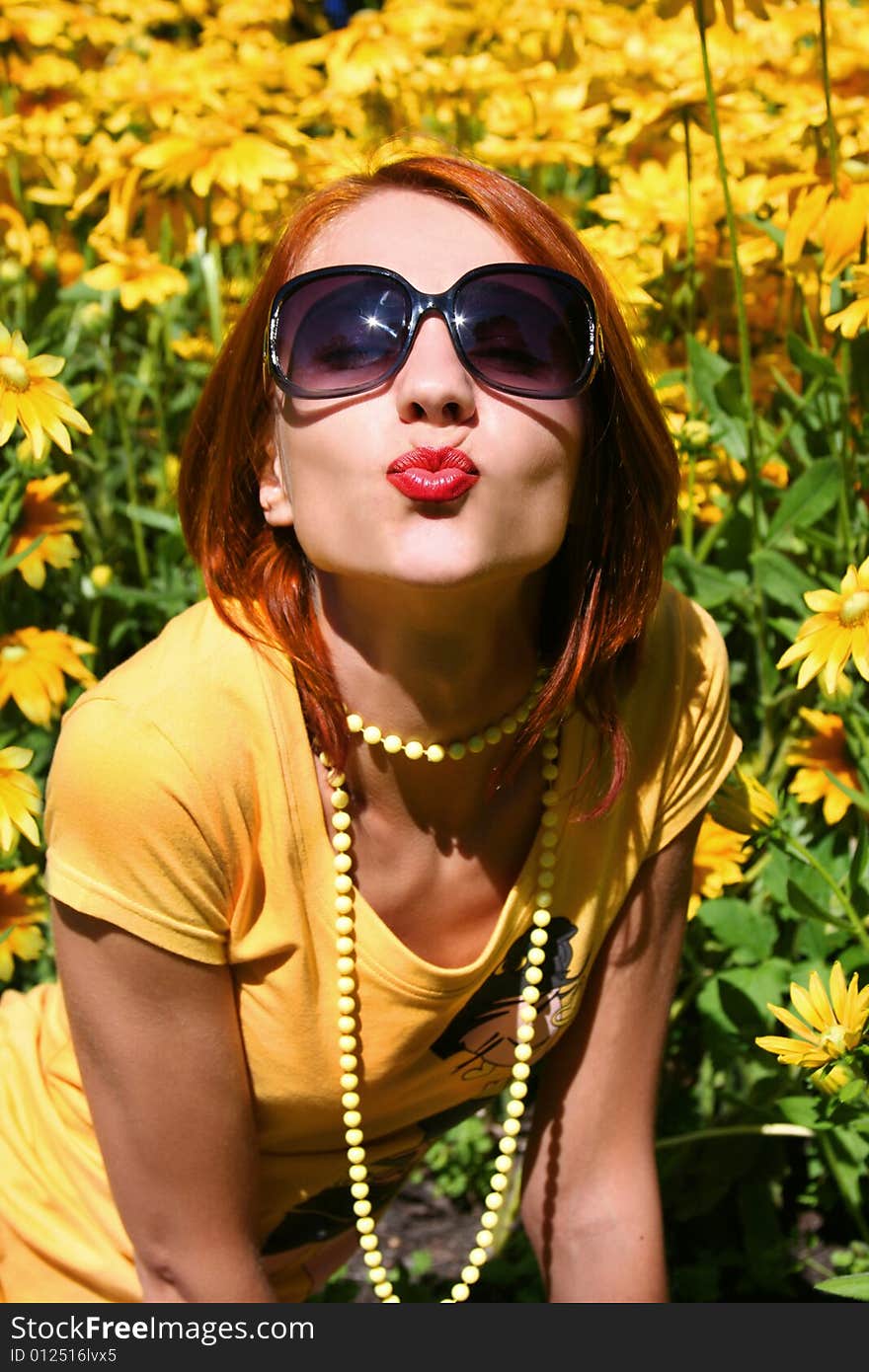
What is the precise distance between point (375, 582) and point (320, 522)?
0.19 ft

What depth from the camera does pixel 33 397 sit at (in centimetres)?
130

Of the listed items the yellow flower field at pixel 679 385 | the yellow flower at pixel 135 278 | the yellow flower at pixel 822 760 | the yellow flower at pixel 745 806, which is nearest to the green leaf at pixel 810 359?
the yellow flower field at pixel 679 385

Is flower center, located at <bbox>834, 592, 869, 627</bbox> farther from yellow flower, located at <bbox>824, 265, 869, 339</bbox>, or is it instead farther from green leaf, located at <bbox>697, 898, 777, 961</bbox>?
green leaf, located at <bbox>697, 898, 777, 961</bbox>

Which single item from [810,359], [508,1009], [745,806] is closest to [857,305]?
[810,359]

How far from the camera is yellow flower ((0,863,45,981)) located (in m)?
1.51

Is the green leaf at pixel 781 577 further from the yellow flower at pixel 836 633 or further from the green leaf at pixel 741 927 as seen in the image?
the yellow flower at pixel 836 633

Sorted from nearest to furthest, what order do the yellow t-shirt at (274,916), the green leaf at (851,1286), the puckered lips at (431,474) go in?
the puckered lips at (431,474), the yellow t-shirt at (274,916), the green leaf at (851,1286)

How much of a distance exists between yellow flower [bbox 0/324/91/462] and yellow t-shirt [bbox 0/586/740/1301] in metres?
0.24

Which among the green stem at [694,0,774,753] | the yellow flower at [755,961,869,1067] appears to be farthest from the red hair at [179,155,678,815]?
the green stem at [694,0,774,753]

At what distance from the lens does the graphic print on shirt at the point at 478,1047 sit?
129 cm

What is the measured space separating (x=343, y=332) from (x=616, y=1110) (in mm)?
769

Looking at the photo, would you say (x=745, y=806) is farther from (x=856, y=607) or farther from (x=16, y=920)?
(x=16, y=920)

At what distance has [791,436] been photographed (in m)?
1.83

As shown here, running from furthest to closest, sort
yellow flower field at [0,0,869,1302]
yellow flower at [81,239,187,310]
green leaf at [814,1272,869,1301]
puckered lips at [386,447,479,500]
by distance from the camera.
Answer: yellow flower at [81,239,187,310] < yellow flower field at [0,0,869,1302] < green leaf at [814,1272,869,1301] < puckered lips at [386,447,479,500]
